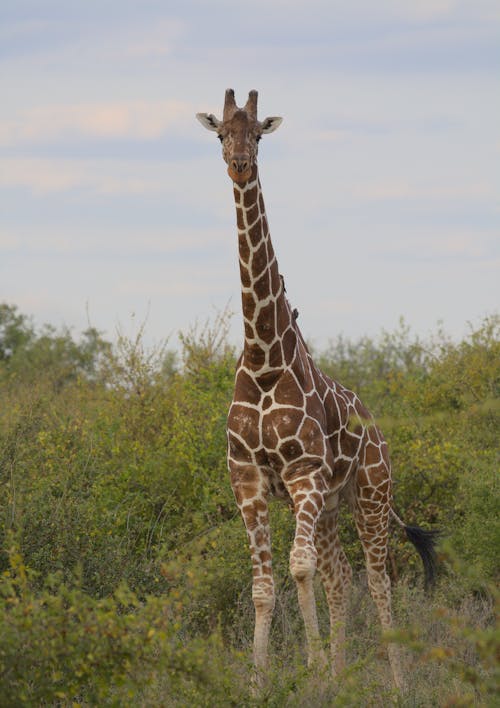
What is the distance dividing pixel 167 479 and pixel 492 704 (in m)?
6.87

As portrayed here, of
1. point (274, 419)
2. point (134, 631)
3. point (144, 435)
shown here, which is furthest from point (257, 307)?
point (144, 435)

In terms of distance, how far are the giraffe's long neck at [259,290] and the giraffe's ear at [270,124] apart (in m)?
0.33

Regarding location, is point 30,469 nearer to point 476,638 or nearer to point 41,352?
point 476,638

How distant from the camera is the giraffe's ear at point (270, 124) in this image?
24.5 feet

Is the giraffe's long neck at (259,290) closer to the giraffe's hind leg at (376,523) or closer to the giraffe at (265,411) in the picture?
the giraffe at (265,411)

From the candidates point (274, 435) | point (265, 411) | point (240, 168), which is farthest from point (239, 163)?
point (274, 435)

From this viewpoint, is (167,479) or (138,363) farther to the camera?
(138,363)

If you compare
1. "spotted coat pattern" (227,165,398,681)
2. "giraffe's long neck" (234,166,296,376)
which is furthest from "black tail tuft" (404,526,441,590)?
"giraffe's long neck" (234,166,296,376)

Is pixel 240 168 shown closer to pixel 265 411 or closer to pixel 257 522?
pixel 265 411

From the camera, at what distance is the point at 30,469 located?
9477mm

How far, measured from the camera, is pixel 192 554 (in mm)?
9055

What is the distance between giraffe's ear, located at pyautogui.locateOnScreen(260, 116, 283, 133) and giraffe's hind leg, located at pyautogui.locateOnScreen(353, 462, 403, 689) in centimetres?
278

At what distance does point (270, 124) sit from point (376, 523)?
330 cm

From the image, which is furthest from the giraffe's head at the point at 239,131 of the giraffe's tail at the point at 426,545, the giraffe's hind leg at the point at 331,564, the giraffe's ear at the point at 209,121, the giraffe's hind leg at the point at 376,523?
the giraffe's tail at the point at 426,545
